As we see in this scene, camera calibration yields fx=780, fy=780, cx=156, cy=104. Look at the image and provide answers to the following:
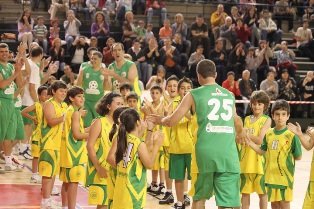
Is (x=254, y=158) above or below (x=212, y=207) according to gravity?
above

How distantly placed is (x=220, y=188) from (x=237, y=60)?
520 inches

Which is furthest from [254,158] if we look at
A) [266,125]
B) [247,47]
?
[247,47]

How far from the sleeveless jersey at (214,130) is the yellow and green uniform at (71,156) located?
249 centimetres

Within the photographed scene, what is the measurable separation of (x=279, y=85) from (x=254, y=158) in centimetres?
1063

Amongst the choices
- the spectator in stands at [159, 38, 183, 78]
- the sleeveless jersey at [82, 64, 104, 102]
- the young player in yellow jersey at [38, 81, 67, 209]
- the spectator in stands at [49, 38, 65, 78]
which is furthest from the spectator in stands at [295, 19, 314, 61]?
the young player in yellow jersey at [38, 81, 67, 209]

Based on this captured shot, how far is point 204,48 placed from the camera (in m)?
21.1

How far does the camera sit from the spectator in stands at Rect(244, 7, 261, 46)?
73.4ft

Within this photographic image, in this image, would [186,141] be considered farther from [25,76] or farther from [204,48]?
[204,48]

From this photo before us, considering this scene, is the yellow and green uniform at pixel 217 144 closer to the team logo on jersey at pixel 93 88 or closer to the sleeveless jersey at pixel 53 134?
the sleeveless jersey at pixel 53 134

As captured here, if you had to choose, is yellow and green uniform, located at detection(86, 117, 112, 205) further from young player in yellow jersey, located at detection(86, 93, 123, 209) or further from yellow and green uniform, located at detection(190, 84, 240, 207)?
yellow and green uniform, located at detection(190, 84, 240, 207)

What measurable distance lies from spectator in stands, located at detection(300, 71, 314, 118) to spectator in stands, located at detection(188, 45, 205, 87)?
277 centimetres

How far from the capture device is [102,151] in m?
8.70

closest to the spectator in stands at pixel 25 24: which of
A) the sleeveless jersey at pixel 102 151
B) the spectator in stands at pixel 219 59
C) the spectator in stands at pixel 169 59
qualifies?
the spectator in stands at pixel 169 59

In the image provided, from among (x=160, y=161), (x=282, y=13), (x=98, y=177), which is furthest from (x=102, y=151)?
(x=282, y=13)
